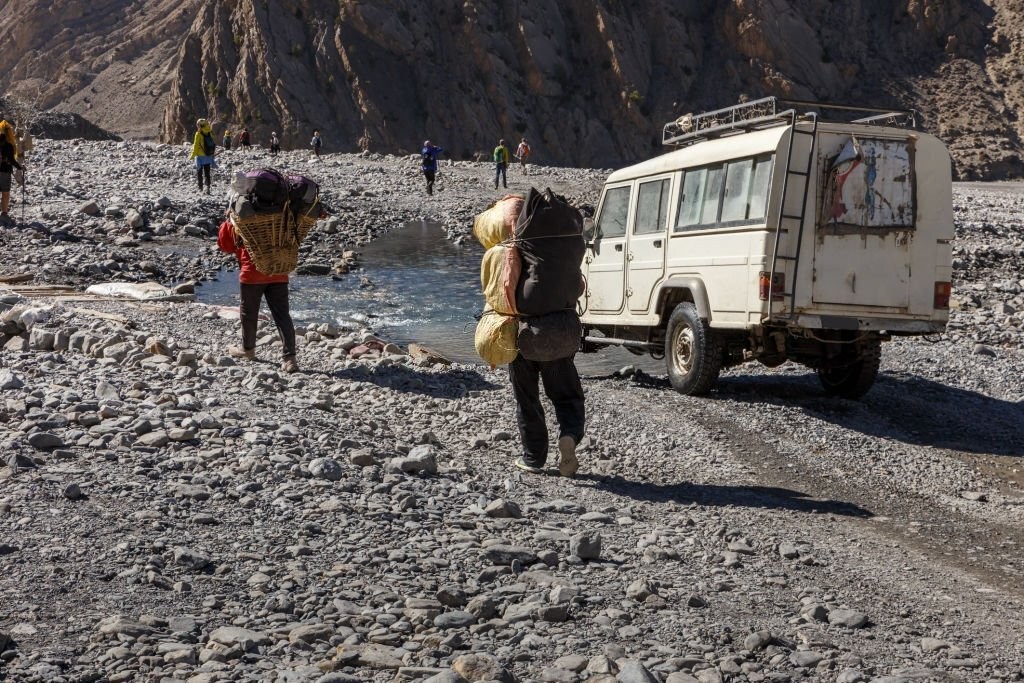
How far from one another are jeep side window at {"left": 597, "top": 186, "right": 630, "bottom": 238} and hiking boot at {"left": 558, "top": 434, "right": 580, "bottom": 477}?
16.1ft

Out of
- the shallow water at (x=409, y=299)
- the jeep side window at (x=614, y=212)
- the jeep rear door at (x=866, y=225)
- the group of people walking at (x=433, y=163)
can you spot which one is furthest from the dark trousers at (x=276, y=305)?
the group of people walking at (x=433, y=163)

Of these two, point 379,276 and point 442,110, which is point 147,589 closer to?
point 379,276

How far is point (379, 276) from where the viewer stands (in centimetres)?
2138

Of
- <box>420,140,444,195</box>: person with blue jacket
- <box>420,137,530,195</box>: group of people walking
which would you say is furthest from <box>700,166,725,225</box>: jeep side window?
<box>420,140,444,195</box>: person with blue jacket

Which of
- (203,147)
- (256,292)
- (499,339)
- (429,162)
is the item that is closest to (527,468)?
(499,339)

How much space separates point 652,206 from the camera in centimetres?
1105

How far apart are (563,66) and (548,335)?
245 feet

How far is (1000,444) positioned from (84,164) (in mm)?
34379

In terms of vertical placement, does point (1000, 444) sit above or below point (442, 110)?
below

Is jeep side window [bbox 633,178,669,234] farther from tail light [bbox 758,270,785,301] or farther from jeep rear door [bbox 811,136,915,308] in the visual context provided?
jeep rear door [bbox 811,136,915,308]

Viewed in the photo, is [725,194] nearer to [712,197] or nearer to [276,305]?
[712,197]

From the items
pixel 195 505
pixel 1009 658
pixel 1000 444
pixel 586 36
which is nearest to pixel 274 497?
pixel 195 505

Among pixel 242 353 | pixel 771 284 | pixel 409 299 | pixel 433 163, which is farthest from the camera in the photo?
pixel 433 163

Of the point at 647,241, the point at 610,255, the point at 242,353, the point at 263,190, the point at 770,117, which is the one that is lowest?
the point at 242,353
